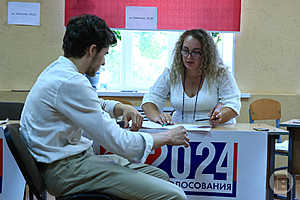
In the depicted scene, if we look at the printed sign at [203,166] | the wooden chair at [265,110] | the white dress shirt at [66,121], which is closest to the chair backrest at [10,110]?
the printed sign at [203,166]

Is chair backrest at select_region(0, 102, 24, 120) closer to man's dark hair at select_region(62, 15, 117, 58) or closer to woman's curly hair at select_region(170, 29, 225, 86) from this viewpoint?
woman's curly hair at select_region(170, 29, 225, 86)

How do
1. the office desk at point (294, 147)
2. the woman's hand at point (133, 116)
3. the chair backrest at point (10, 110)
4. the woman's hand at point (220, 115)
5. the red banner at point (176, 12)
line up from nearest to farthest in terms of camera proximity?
the woman's hand at point (133, 116) → the woman's hand at point (220, 115) → the office desk at point (294, 147) → the chair backrest at point (10, 110) → the red banner at point (176, 12)

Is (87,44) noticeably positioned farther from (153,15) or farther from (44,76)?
(153,15)

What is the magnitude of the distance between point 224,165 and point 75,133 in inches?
34.9

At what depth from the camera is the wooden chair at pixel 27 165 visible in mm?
1154

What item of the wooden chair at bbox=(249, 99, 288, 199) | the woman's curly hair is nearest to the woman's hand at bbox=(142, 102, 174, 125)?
the woman's curly hair

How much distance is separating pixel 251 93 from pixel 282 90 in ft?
1.24

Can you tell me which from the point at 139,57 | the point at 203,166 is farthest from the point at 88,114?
the point at 139,57

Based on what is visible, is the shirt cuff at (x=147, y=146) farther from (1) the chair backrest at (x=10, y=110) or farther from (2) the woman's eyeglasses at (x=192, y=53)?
(1) the chair backrest at (x=10, y=110)

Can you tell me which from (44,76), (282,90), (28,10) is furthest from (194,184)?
(28,10)

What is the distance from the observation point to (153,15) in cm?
360

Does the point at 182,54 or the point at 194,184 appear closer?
the point at 194,184

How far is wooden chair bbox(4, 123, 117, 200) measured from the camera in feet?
3.79

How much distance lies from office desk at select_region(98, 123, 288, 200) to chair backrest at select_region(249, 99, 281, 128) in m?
1.49
